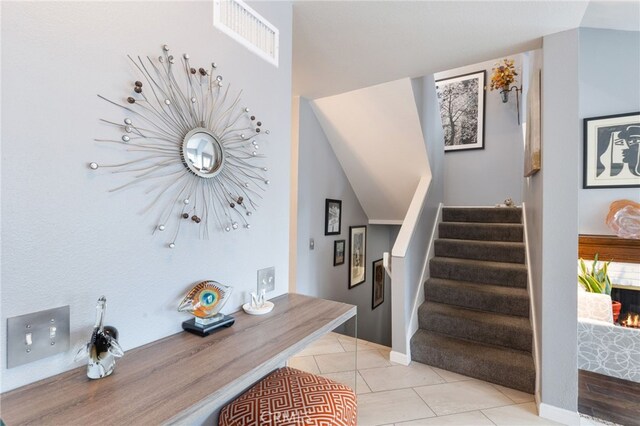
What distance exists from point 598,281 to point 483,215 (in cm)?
134

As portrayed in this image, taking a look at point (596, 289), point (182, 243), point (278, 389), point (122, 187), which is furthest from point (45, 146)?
point (596, 289)

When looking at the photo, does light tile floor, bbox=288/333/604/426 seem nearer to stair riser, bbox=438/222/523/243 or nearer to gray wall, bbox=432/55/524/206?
stair riser, bbox=438/222/523/243

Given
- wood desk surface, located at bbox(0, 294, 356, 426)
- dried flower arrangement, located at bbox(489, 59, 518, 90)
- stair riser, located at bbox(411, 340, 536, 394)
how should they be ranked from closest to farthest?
wood desk surface, located at bbox(0, 294, 356, 426) < stair riser, located at bbox(411, 340, 536, 394) < dried flower arrangement, located at bbox(489, 59, 518, 90)

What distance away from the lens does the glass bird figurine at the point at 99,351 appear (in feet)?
2.52

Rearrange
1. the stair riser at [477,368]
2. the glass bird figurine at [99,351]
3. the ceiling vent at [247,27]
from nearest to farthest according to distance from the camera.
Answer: the glass bird figurine at [99,351]
the ceiling vent at [247,27]
the stair riser at [477,368]

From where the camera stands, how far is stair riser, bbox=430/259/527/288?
9.59 feet

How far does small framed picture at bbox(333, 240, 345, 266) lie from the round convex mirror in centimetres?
271

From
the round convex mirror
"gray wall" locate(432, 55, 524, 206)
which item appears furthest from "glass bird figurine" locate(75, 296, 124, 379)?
"gray wall" locate(432, 55, 524, 206)

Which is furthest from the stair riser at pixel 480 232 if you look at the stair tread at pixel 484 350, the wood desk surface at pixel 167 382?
the wood desk surface at pixel 167 382

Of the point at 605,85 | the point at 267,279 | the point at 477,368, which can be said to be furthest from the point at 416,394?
the point at 605,85

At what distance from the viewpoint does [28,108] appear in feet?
2.39

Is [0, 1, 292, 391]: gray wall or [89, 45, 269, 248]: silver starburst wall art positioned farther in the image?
[89, 45, 269, 248]: silver starburst wall art

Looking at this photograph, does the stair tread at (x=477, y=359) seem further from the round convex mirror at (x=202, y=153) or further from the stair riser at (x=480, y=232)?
the round convex mirror at (x=202, y=153)

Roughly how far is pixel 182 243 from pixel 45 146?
0.48m
